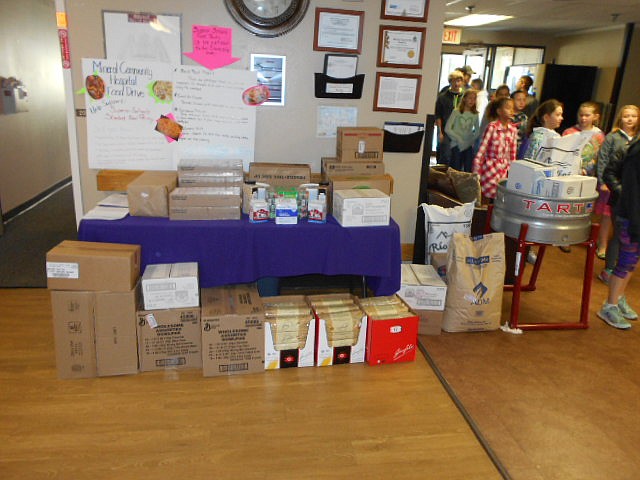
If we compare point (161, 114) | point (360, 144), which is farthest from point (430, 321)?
point (161, 114)

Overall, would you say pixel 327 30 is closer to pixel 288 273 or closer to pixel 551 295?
pixel 288 273

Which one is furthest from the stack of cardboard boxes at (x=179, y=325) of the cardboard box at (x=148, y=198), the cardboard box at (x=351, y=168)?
the cardboard box at (x=351, y=168)

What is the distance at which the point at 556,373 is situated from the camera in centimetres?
274

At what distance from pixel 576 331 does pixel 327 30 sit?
2.42 m

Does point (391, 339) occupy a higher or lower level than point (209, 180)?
lower

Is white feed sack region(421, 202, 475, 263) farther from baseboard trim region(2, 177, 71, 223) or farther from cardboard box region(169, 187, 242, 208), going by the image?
baseboard trim region(2, 177, 71, 223)

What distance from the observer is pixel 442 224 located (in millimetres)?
3348

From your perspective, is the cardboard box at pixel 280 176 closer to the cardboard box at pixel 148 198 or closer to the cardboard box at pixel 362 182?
the cardboard box at pixel 362 182

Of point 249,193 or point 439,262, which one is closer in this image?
point 249,193

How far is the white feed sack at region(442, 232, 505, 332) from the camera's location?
3.01 meters

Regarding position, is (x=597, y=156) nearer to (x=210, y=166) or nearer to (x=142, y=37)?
(x=210, y=166)

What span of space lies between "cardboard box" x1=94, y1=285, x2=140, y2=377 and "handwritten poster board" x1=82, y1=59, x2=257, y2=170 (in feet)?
3.66

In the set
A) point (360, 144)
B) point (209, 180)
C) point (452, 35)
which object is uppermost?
point (452, 35)

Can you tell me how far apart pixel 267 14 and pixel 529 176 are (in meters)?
1.82
